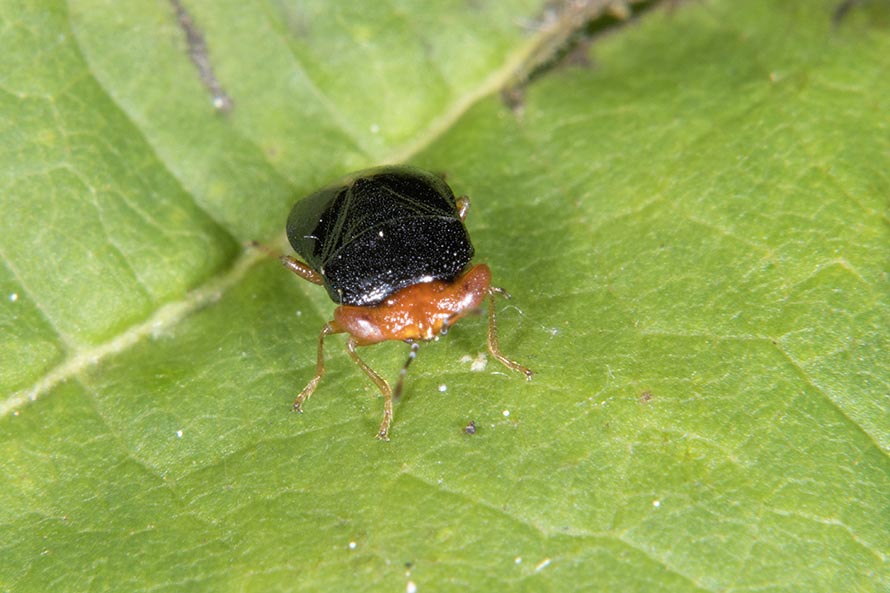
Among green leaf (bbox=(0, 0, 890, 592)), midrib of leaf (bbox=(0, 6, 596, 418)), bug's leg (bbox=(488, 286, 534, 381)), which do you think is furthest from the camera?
midrib of leaf (bbox=(0, 6, 596, 418))

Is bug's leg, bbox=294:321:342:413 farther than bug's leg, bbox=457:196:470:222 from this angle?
No

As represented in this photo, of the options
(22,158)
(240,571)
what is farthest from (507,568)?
(22,158)

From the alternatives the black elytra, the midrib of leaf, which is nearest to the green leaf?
the midrib of leaf

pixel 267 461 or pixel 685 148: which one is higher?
pixel 267 461

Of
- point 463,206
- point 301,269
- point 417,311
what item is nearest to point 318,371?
point 417,311

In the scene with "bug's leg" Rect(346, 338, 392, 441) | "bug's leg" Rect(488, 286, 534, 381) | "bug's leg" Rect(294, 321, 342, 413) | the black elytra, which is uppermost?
the black elytra

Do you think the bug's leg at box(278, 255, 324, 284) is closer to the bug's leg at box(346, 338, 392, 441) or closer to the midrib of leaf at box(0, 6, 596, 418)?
the midrib of leaf at box(0, 6, 596, 418)

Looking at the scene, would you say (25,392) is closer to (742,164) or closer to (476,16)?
(476,16)

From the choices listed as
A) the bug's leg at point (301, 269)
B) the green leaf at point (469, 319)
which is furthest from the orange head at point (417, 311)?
the bug's leg at point (301, 269)
